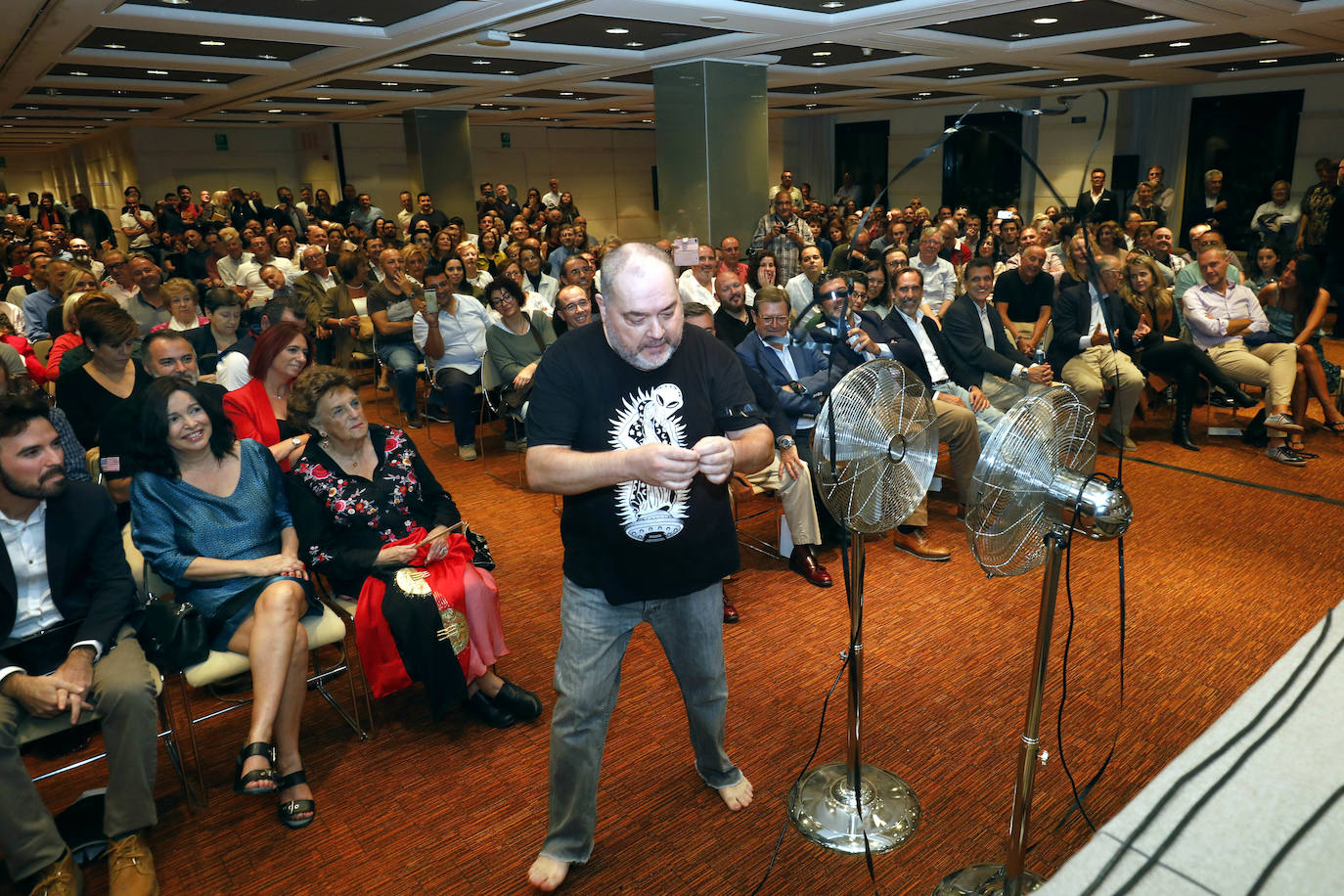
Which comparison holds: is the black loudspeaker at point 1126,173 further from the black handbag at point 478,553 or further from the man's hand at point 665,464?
the man's hand at point 665,464

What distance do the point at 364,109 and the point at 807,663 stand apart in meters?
12.3

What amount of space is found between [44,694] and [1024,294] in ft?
19.5

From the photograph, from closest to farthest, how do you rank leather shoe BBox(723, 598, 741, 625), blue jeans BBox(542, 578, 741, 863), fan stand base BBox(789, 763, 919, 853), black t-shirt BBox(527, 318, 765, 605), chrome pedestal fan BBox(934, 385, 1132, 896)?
chrome pedestal fan BBox(934, 385, 1132, 896), black t-shirt BBox(527, 318, 765, 605), blue jeans BBox(542, 578, 741, 863), fan stand base BBox(789, 763, 919, 853), leather shoe BBox(723, 598, 741, 625)

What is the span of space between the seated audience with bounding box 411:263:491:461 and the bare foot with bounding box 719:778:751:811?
381 cm

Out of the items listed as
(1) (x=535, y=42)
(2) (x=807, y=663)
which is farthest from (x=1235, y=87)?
(2) (x=807, y=663)

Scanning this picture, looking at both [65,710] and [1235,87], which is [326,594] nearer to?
[65,710]

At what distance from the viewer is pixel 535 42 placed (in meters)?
7.68

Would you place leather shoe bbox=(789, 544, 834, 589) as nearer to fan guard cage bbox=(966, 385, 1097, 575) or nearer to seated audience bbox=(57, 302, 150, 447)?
fan guard cage bbox=(966, 385, 1097, 575)

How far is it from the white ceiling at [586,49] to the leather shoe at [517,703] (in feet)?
15.1

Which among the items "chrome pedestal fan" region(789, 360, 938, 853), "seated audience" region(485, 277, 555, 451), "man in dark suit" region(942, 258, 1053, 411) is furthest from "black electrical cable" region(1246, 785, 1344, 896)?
"seated audience" region(485, 277, 555, 451)

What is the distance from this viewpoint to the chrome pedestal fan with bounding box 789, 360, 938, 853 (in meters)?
2.01

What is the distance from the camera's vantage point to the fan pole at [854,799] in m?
2.25

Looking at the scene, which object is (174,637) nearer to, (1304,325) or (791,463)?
(791,463)

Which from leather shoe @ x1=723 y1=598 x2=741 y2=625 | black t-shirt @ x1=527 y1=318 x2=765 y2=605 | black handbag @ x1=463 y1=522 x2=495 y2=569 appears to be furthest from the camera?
leather shoe @ x1=723 y1=598 x2=741 y2=625
